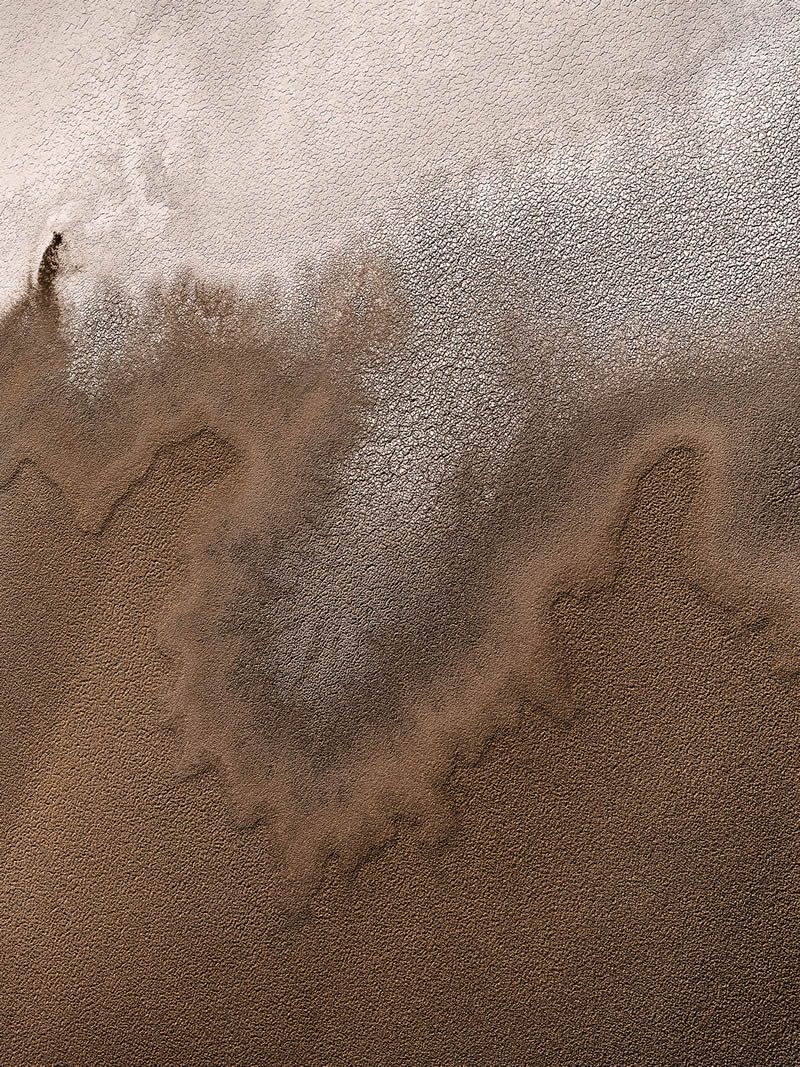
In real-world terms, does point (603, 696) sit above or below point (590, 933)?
above

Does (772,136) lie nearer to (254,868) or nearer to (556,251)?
(556,251)

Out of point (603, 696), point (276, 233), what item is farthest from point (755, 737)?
point (276, 233)

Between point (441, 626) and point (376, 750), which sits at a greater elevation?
point (441, 626)
